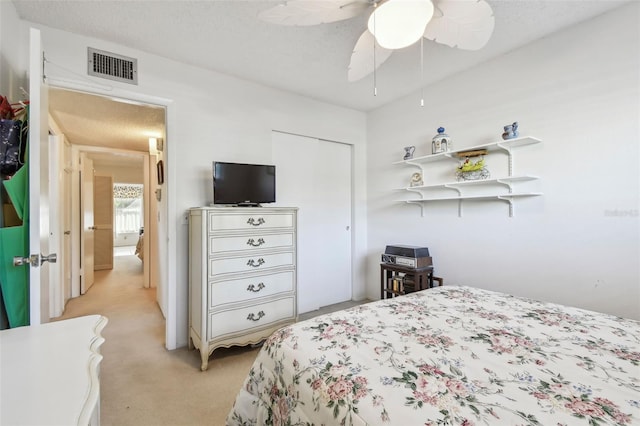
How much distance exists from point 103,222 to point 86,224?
1.77m

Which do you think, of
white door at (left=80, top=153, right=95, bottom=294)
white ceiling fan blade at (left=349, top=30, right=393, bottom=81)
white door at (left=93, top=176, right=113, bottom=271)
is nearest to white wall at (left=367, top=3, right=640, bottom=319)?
white ceiling fan blade at (left=349, top=30, right=393, bottom=81)

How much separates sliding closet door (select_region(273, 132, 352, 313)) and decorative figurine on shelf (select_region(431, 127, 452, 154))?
1172mm

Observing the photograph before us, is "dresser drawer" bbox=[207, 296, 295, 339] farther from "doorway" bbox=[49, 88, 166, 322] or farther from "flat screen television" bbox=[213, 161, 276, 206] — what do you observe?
"doorway" bbox=[49, 88, 166, 322]

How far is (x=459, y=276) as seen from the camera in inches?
106

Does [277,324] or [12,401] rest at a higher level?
[12,401]

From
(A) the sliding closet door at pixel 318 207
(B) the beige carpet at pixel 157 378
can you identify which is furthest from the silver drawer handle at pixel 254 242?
(B) the beige carpet at pixel 157 378

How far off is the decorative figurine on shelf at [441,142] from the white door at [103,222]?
6.40 meters

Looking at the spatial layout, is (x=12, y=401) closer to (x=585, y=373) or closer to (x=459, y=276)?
(x=585, y=373)

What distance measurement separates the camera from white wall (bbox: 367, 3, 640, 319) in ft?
5.96

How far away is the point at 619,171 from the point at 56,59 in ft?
12.6

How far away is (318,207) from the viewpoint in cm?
338

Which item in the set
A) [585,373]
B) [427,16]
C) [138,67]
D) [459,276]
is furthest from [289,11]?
[459,276]

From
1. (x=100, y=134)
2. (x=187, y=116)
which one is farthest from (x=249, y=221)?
(x=100, y=134)

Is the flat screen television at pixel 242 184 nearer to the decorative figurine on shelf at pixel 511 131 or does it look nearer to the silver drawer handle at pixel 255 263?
the silver drawer handle at pixel 255 263
